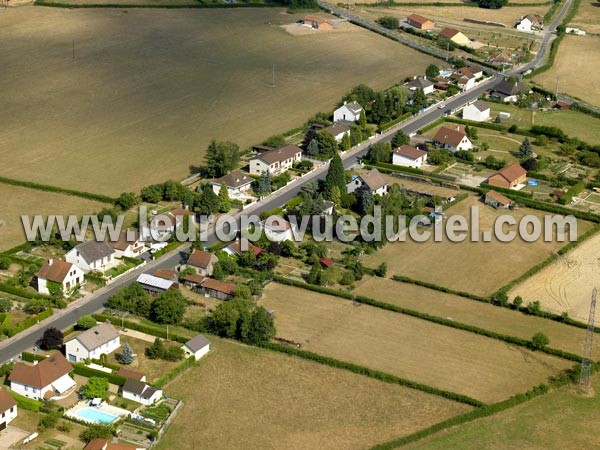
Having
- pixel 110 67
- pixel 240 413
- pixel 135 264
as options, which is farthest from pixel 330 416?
pixel 110 67

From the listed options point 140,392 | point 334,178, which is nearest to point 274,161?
point 334,178

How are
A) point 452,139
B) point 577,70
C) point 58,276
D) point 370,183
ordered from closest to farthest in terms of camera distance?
point 58,276, point 370,183, point 452,139, point 577,70

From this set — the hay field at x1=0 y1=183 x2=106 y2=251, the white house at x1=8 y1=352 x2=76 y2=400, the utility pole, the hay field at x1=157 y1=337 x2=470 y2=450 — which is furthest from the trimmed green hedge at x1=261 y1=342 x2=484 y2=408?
the hay field at x1=0 y1=183 x2=106 y2=251

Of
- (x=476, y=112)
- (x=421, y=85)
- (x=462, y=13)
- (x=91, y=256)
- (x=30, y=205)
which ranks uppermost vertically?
(x=91, y=256)

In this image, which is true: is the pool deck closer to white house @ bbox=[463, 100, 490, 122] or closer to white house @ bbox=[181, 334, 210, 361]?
white house @ bbox=[181, 334, 210, 361]

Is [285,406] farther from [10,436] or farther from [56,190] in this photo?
[56,190]

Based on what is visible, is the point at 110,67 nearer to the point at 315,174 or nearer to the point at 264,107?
the point at 264,107

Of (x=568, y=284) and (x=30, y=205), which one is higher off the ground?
(x=30, y=205)

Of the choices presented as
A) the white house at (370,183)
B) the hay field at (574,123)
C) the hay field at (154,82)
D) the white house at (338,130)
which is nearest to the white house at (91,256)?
the hay field at (154,82)
